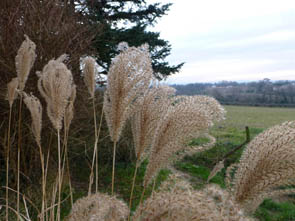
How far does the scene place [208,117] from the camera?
1.07 metres

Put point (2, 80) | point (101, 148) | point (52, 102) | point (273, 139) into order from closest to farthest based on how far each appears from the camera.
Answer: point (273, 139), point (52, 102), point (2, 80), point (101, 148)

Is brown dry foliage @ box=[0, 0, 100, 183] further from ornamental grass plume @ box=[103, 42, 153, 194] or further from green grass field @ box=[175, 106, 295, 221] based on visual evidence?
ornamental grass plume @ box=[103, 42, 153, 194]

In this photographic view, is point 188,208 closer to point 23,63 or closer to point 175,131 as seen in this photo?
point 175,131

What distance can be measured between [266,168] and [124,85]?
2.50 feet

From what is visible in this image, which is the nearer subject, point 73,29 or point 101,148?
point 73,29

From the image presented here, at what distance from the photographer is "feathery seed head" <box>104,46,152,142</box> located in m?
1.30

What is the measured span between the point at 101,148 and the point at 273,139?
5.79 m

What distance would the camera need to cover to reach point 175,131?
3.50ft

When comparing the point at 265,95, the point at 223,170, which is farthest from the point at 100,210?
the point at 265,95

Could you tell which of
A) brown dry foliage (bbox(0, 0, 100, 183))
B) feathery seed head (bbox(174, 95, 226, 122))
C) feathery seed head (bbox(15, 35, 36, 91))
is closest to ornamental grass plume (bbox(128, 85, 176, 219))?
feathery seed head (bbox(174, 95, 226, 122))

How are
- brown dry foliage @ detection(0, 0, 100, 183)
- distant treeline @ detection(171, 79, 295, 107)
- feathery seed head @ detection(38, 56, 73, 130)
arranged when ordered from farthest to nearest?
distant treeline @ detection(171, 79, 295, 107) < brown dry foliage @ detection(0, 0, 100, 183) < feathery seed head @ detection(38, 56, 73, 130)

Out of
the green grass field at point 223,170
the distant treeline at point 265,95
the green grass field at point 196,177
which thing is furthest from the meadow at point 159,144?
the distant treeline at point 265,95

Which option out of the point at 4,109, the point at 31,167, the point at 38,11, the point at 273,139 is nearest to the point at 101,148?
the point at 31,167

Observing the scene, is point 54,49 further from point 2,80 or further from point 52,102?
point 52,102
